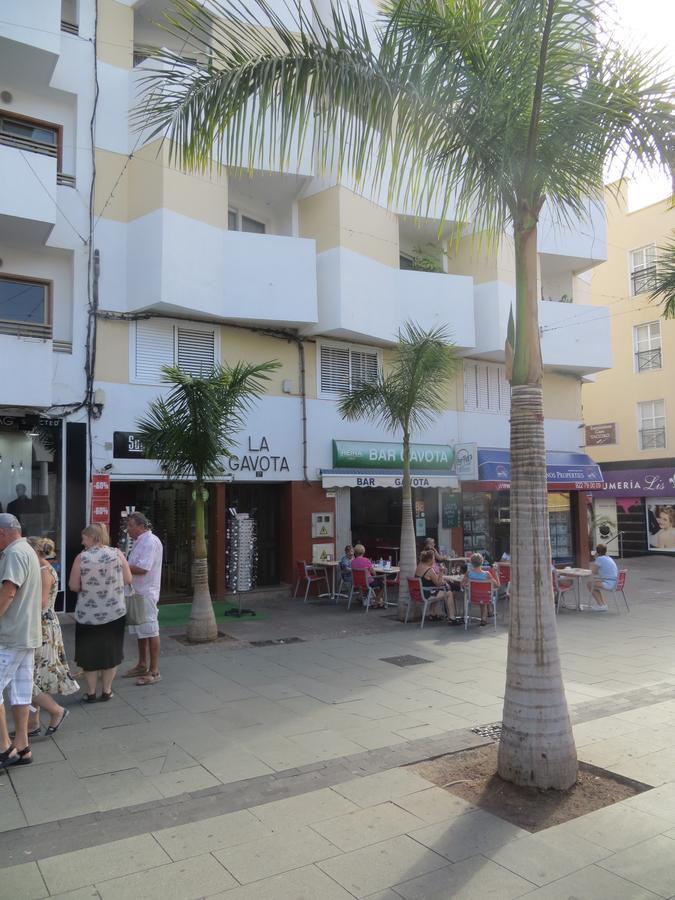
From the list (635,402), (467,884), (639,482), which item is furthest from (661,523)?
(467,884)

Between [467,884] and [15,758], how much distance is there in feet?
11.7

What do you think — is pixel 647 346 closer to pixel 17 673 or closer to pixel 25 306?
pixel 25 306

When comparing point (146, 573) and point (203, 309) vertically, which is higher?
point (203, 309)

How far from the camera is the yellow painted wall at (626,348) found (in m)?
25.6

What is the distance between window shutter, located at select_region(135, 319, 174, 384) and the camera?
1333 centimetres

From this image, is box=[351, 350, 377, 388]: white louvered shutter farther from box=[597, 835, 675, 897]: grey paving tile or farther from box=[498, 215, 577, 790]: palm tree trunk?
box=[597, 835, 675, 897]: grey paving tile

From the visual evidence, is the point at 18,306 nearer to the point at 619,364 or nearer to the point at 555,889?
the point at 555,889

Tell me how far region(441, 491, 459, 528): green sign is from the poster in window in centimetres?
1168

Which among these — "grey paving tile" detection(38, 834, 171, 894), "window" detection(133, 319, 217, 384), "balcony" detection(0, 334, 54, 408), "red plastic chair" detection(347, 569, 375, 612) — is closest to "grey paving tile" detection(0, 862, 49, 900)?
"grey paving tile" detection(38, 834, 171, 894)

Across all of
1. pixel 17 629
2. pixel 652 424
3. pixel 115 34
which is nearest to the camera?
pixel 17 629

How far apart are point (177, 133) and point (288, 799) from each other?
501 centimetres

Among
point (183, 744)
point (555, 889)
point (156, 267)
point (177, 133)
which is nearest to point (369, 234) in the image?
point (156, 267)

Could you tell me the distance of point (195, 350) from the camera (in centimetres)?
1406

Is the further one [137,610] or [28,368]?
[28,368]
